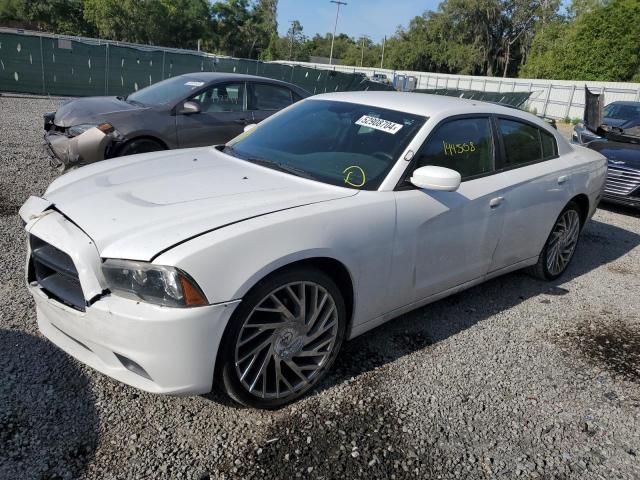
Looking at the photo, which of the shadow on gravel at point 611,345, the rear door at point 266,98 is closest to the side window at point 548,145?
A: the shadow on gravel at point 611,345

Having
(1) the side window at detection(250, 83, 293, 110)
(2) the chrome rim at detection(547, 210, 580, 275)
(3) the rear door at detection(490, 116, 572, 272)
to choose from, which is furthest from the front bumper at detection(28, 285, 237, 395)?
(1) the side window at detection(250, 83, 293, 110)

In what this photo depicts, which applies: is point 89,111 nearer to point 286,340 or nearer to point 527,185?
point 286,340

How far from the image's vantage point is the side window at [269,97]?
24.8 ft

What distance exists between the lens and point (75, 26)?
226ft

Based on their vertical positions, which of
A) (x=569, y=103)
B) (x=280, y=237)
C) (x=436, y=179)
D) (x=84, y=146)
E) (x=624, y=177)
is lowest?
(x=84, y=146)

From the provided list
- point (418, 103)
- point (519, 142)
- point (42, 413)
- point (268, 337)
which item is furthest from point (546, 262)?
point (42, 413)

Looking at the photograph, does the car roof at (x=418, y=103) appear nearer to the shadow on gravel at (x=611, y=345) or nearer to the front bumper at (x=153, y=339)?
the shadow on gravel at (x=611, y=345)

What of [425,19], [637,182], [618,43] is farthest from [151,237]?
[425,19]

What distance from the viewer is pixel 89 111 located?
21.3 feet

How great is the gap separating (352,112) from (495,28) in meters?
81.1

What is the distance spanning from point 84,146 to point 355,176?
4.15 metres

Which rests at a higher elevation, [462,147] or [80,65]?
[80,65]

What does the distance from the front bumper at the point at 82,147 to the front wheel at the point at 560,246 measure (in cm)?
484

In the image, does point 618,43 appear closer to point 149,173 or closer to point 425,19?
point 149,173
